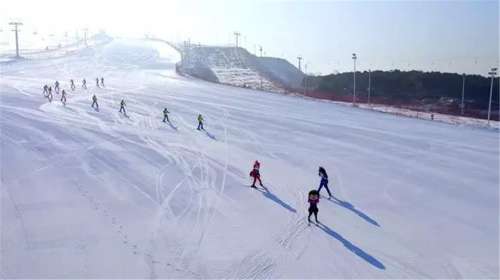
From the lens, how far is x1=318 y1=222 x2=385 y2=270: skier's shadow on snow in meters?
12.2

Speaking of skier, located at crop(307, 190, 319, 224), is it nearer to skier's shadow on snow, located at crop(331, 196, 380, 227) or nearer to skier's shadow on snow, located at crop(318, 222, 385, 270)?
skier's shadow on snow, located at crop(318, 222, 385, 270)

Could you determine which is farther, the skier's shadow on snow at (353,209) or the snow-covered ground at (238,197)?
the skier's shadow on snow at (353,209)

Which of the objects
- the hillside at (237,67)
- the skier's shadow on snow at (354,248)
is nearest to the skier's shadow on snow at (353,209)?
the skier's shadow on snow at (354,248)

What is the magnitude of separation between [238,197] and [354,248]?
5233 millimetres

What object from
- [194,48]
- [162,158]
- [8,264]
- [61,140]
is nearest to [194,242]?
[8,264]

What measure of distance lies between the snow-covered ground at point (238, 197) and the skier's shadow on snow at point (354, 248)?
0.05 metres

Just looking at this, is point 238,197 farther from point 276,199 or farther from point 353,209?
point 353,209

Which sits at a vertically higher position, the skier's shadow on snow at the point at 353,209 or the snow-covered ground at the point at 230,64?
the snow-covered ground at the point at 230,64

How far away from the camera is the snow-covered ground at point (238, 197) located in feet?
39.8

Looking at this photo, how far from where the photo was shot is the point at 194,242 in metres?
13.1

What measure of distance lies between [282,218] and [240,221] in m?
1.30

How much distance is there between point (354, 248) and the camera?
42.9 feet

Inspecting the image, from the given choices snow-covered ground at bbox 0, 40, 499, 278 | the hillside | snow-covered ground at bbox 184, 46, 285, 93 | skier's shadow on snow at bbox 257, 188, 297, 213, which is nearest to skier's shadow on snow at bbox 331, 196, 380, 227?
snow-covered ground at bbox 0, 40, 499, 278

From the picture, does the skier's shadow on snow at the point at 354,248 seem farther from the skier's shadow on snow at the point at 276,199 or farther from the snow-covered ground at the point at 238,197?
the skier's shadow on snow at the point at 276,199
